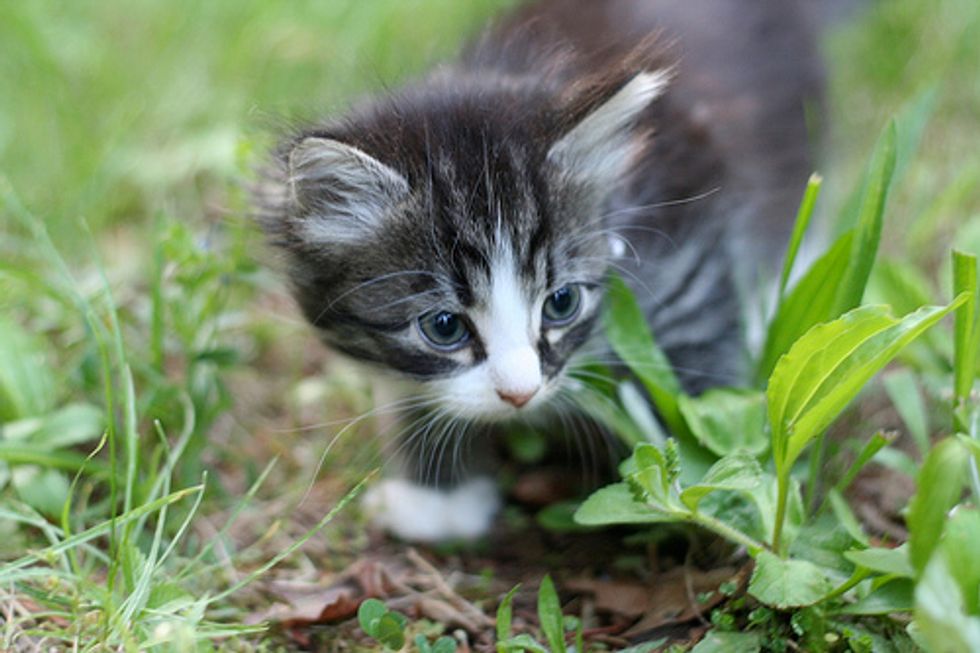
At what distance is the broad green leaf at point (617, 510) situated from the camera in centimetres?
182

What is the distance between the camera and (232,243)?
9.25 ft

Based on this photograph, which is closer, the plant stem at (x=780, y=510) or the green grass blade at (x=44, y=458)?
the plant stem at (x=780, y=510)

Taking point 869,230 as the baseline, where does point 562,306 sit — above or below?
below

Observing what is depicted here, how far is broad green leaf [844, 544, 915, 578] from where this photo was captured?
1.62 metres

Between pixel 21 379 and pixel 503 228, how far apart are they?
1158mm

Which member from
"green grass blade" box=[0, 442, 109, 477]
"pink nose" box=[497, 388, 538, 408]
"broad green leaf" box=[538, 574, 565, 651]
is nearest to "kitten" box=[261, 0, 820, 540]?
"pink nose" box=[497, 388, 538, 408]

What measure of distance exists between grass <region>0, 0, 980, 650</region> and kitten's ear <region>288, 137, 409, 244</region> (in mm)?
282

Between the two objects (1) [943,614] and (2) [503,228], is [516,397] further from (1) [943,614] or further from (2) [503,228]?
(1) [943,614]

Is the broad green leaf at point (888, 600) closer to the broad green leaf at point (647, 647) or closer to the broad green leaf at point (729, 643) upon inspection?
the broad green leaf at point (729, 643)

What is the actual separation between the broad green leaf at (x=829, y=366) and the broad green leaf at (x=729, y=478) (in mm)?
74

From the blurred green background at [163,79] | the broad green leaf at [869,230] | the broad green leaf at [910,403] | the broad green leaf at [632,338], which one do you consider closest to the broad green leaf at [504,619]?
the broad green leaf at [632,338]

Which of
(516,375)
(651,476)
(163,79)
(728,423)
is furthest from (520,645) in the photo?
(163,79)

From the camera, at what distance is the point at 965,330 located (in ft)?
6.22

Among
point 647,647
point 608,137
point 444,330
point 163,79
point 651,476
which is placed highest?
point 163,79
